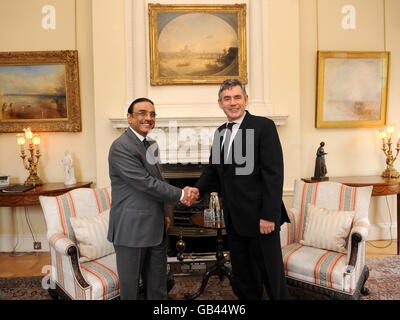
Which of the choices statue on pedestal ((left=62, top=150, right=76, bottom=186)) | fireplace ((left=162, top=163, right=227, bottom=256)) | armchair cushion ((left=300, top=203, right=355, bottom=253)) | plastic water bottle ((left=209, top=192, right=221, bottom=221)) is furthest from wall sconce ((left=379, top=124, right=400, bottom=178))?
statue on pedestal ((left=62, top=150, right=76, bottom=186))

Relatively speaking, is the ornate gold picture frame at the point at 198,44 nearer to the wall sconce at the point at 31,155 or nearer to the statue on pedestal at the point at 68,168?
the statue on pedestal at the point at 68,168

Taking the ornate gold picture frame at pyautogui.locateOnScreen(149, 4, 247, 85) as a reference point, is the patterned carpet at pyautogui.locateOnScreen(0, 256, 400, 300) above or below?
below

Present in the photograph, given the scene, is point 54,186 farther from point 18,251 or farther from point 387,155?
point 387,155

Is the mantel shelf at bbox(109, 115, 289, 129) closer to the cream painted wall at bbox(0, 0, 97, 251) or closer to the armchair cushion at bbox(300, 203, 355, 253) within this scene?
the cream painted wall at bbox(0, 0, 97, 251)

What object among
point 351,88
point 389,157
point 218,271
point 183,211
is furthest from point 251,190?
point 351,88

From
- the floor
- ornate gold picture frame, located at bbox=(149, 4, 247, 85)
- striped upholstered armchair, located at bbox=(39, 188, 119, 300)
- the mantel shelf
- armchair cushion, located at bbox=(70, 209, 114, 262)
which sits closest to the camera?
striped upholstered armchair, located at bbox=(39, 188, 119, 300)

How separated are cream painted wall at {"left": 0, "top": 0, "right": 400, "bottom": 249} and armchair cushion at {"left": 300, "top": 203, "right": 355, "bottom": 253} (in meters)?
1.39

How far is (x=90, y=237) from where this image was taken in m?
2.71

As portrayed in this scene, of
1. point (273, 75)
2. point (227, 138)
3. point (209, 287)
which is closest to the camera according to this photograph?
point (227, 138)

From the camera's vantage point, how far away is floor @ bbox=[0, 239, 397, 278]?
378 centimetres

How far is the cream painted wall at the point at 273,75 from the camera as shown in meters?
4.25

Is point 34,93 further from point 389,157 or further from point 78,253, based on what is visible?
point 389,157

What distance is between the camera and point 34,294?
10.2 feet

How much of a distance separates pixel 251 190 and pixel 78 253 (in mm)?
1587
